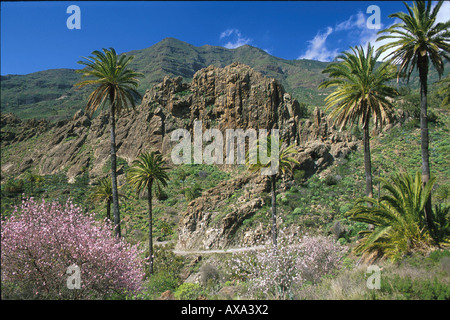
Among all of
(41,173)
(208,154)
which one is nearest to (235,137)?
(208,154)

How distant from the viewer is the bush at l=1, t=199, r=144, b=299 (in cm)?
905

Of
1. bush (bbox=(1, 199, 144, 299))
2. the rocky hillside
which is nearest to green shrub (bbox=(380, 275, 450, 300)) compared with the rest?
bush (bbox=(1, 199, 144, 299))

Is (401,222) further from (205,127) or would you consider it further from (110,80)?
(205,127)

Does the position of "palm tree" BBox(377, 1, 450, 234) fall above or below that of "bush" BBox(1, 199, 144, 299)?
above

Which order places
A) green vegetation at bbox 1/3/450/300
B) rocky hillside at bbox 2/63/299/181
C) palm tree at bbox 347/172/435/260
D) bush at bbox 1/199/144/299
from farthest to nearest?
rocky hillside at bbox 2/63/299/181 < palm tree at bbox 347/172/435/260 < green vegetation at bbox 1/3/450/300 < bush at bbox 1/199/144/299

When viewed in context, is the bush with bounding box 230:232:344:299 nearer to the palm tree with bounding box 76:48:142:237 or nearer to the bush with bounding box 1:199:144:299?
the bush with bounding box 1:199:144:299

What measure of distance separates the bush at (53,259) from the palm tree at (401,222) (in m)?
11.6

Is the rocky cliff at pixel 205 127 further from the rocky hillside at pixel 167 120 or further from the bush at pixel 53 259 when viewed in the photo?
the bush at pixel 53 259

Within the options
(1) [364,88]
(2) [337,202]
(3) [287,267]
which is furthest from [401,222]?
(2) [337,202]

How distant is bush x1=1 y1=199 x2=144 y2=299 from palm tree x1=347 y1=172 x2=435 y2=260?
11.6 metres

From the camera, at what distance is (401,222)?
13.5 m

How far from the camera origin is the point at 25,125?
281 feet
